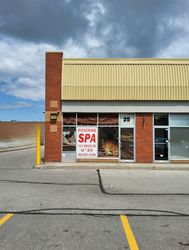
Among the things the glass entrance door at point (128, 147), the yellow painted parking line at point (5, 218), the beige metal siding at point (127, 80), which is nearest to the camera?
the yellow painted parking line at point (5, 218)

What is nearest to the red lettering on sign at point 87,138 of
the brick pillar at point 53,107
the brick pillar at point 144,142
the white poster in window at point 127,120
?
the brick pillar at point 53,107

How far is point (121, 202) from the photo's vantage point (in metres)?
8.83

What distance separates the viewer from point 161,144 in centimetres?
1903

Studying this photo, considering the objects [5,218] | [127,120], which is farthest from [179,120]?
[5,218]

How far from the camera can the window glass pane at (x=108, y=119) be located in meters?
19.1

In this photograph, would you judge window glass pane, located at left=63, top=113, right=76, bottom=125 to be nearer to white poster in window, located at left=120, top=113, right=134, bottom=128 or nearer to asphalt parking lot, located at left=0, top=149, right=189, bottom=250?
white poster in window, located at left=120, top=113, right=134, bottom=128

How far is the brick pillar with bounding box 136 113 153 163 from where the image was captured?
1886cm

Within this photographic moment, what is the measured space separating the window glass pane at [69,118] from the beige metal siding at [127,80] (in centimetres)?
108

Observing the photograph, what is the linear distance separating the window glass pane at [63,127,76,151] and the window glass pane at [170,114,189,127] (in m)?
6.04

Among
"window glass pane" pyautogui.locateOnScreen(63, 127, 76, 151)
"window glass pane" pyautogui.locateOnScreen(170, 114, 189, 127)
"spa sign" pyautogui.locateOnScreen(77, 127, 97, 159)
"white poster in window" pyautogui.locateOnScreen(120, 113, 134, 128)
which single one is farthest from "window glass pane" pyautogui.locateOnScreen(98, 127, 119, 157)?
"window glass pane" pyautogui.locateOnScreen(170, 114, 189, 127)

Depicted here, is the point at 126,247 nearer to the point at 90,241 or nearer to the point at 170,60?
the point at 90,241

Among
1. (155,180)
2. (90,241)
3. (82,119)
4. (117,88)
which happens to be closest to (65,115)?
(82,119)

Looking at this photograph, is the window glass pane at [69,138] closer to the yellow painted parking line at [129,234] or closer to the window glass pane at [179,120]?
the window glass pane at [179,120]

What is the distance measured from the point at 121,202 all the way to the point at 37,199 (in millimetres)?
2433
